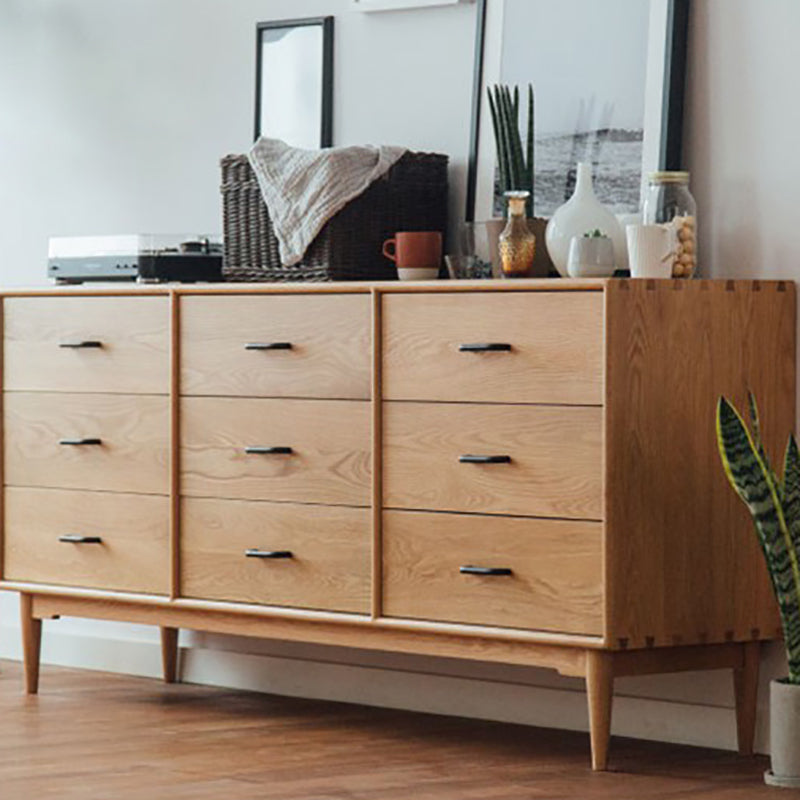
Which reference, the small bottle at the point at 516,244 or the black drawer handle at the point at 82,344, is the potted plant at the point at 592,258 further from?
the black drawer handle at the point at 82,344

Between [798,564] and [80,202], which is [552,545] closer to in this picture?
[798,564]

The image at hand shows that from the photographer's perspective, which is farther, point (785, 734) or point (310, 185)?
point (310, 185)

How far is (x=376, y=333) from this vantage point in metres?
3.63

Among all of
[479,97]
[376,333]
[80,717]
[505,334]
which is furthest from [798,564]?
[80,717]

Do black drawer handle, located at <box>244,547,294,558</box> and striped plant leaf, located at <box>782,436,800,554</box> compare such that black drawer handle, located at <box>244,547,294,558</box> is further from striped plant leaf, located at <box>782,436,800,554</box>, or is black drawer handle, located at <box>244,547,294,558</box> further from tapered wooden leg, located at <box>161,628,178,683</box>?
striped plant leaf, located at <box>782,436,800,554</box>

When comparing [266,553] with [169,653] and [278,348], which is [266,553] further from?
[169,653]

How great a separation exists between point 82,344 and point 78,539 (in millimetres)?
404

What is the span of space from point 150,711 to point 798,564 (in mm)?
1466

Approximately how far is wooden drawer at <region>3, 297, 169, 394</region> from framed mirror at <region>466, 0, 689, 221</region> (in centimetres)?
70

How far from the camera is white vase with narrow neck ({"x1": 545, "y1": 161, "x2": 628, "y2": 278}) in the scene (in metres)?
3.56

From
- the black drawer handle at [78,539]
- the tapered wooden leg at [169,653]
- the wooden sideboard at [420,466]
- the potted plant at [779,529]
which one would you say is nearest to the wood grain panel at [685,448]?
the wooden sideboard at [420,466]

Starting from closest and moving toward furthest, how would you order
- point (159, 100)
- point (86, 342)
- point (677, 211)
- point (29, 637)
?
point (677, 211) → point (86, 342) → point (29, 637) → point (159, 100)

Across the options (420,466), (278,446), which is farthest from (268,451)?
(420,466)

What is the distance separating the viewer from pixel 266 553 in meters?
3.79
